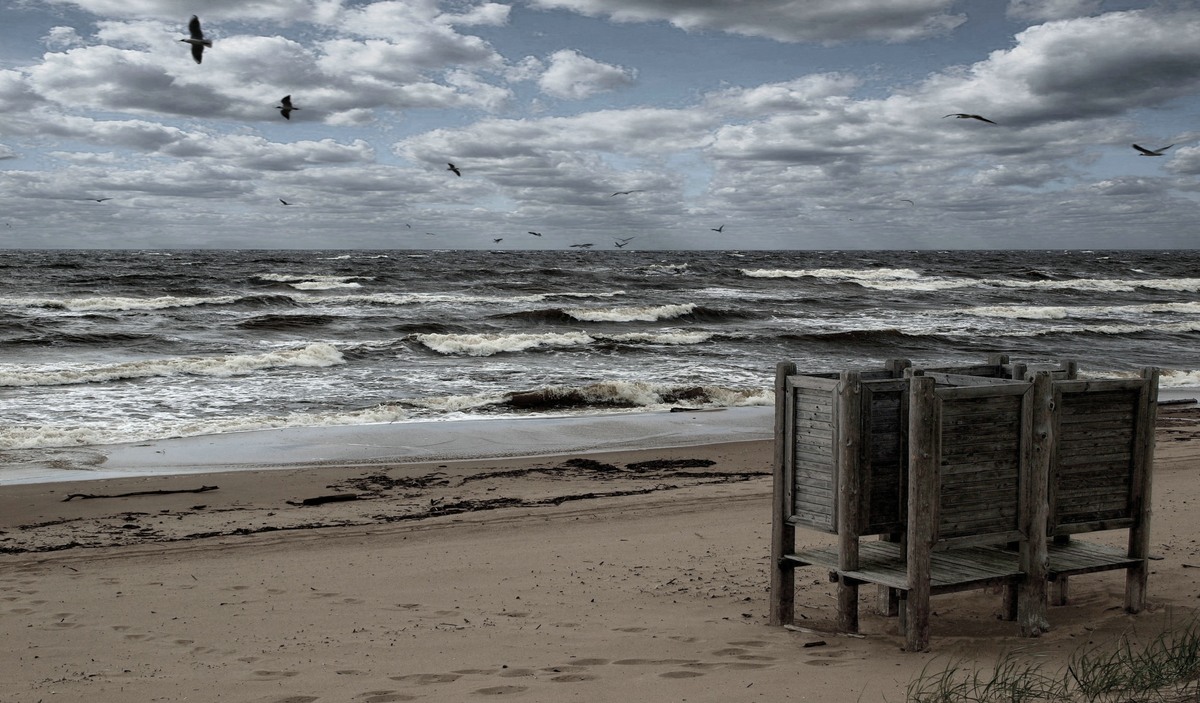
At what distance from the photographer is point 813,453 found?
590cm

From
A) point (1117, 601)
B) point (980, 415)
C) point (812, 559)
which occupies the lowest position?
point (1117, 601)

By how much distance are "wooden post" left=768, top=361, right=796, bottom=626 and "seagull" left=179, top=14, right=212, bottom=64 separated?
244 inches

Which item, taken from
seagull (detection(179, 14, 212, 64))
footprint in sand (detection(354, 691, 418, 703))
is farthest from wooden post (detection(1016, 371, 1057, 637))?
seagull (detection(179, 14, 212, 64))

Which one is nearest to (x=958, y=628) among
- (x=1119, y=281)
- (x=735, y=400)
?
(x=735, y=400)

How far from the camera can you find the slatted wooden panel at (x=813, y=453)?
5.76m

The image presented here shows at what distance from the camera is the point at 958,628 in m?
6.28

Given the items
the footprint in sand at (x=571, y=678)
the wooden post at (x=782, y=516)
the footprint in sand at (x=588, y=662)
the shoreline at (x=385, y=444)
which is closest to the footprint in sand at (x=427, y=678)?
the footprint in sand at (x=571, y=678)

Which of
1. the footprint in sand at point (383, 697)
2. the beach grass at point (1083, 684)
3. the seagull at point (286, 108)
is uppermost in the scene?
the seagull at point (286, 108)

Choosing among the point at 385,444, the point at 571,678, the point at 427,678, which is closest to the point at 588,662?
the point at 571,678

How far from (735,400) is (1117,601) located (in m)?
11.4

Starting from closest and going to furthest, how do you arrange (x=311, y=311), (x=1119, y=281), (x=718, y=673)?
(x=718, y=673) → (x=311, y=311) → (x=1119, y=281)

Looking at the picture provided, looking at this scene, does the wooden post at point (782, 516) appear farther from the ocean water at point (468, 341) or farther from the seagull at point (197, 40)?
the ocean water at point (468, 341)

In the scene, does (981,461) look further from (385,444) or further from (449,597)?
(385,444)

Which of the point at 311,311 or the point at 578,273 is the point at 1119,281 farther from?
the point at 311,311
